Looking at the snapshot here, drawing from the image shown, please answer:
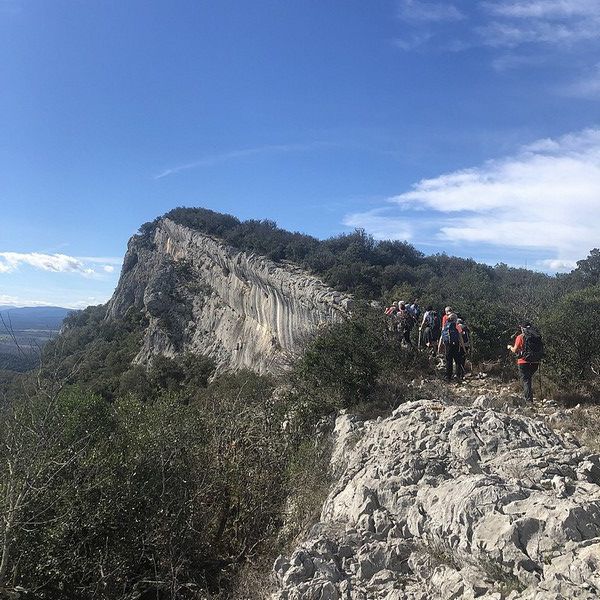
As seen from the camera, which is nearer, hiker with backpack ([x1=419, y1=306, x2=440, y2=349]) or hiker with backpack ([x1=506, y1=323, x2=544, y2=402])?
hiker with backpack ([x1=506, y1=323, x2=544, y2=402])

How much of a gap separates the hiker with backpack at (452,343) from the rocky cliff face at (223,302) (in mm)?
8694

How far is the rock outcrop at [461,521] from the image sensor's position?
433 centimetres

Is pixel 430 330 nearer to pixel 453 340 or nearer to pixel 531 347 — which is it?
pixel 453 340

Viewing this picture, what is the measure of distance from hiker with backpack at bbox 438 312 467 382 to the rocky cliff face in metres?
8.69

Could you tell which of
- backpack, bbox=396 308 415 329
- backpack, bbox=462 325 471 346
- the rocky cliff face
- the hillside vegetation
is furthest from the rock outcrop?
the rocky cliff face

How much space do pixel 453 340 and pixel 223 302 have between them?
28992 millimetres

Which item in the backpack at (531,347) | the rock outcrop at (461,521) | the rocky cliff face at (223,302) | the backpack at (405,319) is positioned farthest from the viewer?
the rocky cliff face at (223,302)

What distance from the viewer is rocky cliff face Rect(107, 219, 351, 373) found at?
2703 centimetres

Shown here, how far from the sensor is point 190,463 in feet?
29.0

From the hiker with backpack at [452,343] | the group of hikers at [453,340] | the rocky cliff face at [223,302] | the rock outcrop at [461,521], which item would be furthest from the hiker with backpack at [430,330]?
the rocky cliff face at [223,302]

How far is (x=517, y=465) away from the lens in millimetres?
6008

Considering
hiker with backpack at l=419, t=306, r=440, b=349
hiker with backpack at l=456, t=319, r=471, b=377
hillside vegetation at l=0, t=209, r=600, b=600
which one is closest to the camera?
hillside vegetation at l=0, t=209, r=600, b=600

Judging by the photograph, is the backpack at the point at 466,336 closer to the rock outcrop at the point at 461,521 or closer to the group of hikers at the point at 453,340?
the group of hikers at the point at 453,340

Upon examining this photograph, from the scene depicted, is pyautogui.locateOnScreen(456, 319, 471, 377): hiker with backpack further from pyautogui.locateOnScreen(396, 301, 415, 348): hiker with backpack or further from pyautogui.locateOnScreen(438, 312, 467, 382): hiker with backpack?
pyautogui.locateOnScreen(396, 301, 415, 348): hiker with backpack
